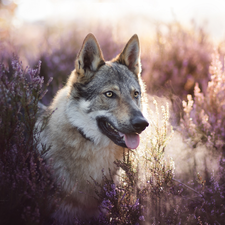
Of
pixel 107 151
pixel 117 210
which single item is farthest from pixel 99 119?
pixel 117 210

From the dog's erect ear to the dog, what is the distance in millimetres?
414

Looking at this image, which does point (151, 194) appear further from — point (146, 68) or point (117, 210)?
point (146, 68)

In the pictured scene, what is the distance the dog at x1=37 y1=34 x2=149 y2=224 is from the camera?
242 cm

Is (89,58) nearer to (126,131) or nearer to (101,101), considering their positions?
(101,101)

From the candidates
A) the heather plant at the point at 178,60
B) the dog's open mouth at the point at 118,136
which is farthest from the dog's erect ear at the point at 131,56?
the heather plant at the point at 178,60

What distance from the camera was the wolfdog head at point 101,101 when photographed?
7.68 ft

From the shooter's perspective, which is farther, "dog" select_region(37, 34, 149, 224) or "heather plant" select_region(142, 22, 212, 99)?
"heather plant" select_region(142, 22, 212, 99)

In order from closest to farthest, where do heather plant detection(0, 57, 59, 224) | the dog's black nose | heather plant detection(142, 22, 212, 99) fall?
heather plant detection(0, 57, 59, 224)
the dog's black nose
heather plant detection(142, 22, 212, 99)

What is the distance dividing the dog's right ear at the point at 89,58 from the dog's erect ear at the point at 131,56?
0.41 meters

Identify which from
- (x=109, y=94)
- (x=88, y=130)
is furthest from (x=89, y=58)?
(x=88, y=130)

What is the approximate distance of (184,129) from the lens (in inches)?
128

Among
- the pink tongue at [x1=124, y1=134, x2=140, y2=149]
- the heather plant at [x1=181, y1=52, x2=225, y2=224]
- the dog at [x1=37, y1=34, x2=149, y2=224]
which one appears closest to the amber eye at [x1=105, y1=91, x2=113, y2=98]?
the dog at [x1=37, y1=34, x2=149, y2=224]

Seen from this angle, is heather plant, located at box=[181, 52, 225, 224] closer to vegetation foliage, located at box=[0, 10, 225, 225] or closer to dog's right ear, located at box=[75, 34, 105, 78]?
vegetation foliage, located at box=[0, 10, 225, 225]

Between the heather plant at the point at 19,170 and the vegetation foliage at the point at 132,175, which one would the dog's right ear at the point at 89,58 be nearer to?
the vegetation foliage at the point at 132,175
